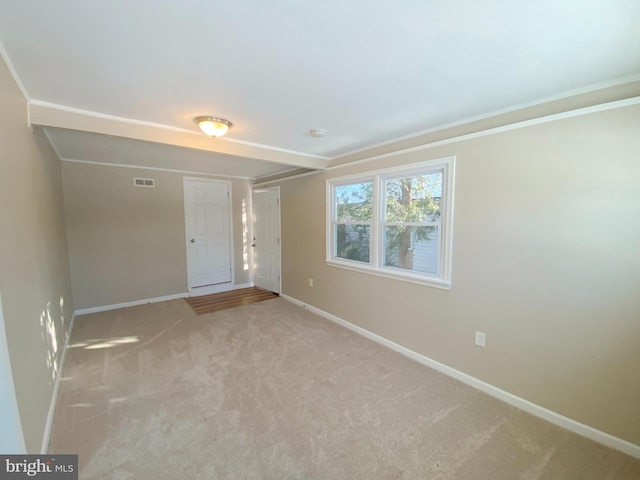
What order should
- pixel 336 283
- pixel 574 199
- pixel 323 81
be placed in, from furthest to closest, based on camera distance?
pixel 336 283 → pixel 574 199 → pixel 323 81

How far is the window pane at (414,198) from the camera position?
256 centimetres

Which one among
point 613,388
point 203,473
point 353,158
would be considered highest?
point 353,158

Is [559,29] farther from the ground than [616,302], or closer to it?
farther from the ground

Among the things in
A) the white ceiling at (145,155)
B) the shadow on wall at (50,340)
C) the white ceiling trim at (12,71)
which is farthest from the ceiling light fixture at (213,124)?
the shadow on wall at (50,340)

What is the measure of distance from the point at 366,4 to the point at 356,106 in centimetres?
96

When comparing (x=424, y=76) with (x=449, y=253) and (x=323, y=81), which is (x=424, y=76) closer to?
(x=323, y=81)

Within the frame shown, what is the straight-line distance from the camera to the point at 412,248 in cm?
281

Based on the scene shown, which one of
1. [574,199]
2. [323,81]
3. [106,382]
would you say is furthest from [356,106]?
[106,382]

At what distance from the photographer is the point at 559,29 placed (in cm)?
119

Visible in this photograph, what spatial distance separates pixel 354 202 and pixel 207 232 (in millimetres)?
3117

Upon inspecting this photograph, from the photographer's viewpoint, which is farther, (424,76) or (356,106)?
(356,106)

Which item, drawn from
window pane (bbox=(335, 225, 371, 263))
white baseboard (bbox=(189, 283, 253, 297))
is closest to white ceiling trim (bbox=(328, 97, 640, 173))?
window pane (bbox=(335, 225, 371, 263))

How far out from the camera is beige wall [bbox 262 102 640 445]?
1639mm

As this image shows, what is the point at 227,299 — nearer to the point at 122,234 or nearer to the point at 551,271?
the point at 122,234
